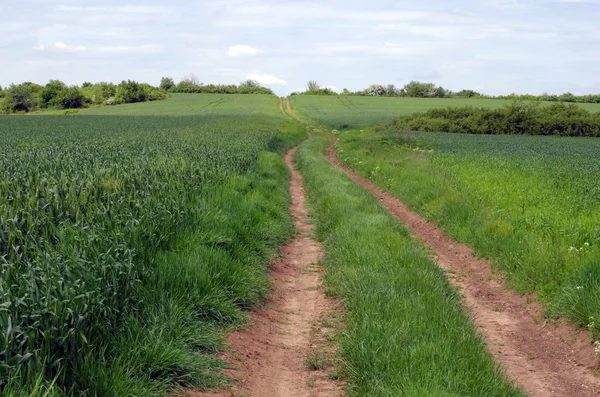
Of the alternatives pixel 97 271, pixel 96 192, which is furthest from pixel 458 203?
pixel 97 271

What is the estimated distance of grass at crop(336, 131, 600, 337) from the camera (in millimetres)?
7885

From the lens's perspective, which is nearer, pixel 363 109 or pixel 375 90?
pixel 363 109

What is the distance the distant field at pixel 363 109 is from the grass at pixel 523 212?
37853mm

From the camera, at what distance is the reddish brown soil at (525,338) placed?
19.3ft

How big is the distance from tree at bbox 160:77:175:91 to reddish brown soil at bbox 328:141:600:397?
5660 inches

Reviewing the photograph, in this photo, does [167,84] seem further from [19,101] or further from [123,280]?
[123,280]

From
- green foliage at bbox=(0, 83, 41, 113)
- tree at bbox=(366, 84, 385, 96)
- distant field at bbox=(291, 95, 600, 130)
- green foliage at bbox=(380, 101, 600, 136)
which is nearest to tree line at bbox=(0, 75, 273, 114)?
green foliage at bbox=(0, 83, 41, 113)

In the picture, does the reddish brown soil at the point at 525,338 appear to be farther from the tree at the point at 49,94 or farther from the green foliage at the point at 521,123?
the tree at the point at 49,94

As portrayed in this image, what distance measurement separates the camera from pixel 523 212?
11.5 metres

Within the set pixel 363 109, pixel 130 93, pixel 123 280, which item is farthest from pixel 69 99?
pixel 123 280

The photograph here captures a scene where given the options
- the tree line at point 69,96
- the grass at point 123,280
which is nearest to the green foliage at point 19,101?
the tree line at point 69,96

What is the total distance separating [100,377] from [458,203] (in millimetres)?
10836

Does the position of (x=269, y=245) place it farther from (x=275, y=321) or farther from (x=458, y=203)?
(x=458, y=203)

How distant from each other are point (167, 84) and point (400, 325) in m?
151
